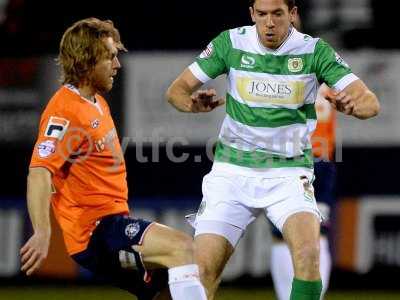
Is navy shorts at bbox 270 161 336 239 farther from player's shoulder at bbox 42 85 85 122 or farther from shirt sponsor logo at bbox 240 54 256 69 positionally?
player's shoulder at bbox 42 85 85 122

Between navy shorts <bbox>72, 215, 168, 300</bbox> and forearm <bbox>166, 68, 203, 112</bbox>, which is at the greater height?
forearm <bbox>166, 68, 203, 112</bbox>

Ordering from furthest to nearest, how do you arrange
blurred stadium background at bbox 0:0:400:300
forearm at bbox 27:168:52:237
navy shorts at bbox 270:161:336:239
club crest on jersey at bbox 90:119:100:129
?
blurred stadium background at bbox 0:0:400:300, navy shorts at bbox 270:161:336:239, club crest on jersey at bbox 90:119:100:129, forearm at bbox 27:168:52:237

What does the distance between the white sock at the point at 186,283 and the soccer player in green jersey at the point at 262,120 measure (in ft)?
1.06

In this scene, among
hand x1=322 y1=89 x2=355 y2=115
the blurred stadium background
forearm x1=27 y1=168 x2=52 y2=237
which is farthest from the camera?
the blurred stadium background

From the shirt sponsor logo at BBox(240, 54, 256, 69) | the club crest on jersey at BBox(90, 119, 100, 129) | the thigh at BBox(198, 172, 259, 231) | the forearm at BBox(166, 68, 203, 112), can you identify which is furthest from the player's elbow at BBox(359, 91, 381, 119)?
the club crest on jersey at BBox(90, 119, 100, 129)

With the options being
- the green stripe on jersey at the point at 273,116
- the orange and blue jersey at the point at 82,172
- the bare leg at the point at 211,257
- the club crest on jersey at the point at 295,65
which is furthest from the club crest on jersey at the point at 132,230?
the club crest on jersey at the point at 295,65

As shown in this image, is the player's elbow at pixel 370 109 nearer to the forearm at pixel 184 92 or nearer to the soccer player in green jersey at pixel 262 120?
the soccer player in green jersey at pixel 262 120

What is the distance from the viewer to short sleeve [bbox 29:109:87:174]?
591 cm

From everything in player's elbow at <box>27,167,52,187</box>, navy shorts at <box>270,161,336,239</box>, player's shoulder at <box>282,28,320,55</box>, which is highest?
player's shoulder at <box>282,28,320,55</box>

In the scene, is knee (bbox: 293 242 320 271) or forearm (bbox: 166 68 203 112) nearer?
knee (bbox: 293 242 320 271)

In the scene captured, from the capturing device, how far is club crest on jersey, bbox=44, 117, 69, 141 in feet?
19.5

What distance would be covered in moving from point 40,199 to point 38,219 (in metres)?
0.11

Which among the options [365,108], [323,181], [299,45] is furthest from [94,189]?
[323,181]

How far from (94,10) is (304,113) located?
4.27 meters
